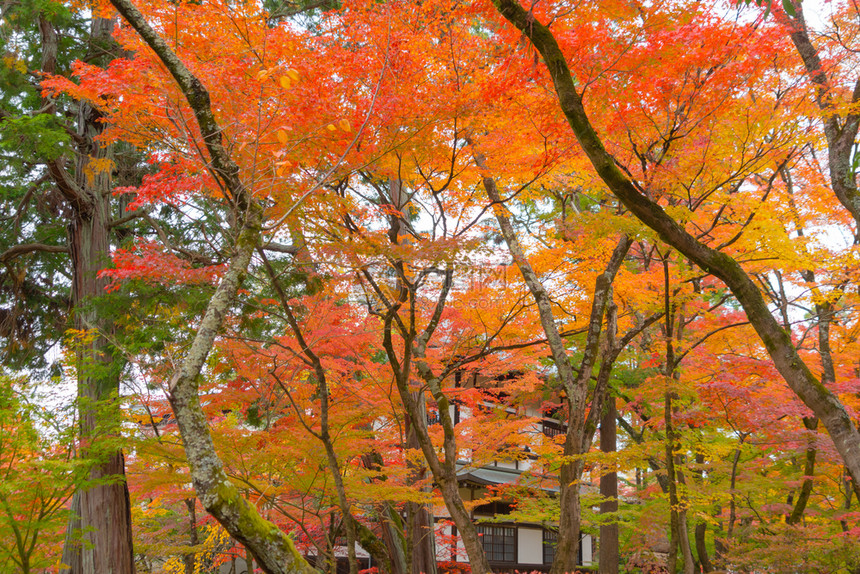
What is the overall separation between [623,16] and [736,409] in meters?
6.98

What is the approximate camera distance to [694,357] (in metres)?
11.6

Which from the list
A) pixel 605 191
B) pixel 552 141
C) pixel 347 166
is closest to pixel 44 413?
pixel 347 166

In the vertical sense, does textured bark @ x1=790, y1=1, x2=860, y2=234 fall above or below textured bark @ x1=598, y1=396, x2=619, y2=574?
above

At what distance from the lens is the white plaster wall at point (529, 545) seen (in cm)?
1733

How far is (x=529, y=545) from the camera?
1767 cm

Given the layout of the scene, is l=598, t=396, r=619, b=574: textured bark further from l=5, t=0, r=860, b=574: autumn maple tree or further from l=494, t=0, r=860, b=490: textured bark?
l=494, t=0, r=860, b=490: textured bark

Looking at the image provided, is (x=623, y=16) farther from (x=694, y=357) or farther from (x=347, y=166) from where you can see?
(x=694, y=357)

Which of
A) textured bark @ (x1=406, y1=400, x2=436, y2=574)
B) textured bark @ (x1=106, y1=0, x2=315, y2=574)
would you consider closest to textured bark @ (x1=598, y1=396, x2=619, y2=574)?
textured bark @ (x1=406, y1=400, x2=436, y2=574)

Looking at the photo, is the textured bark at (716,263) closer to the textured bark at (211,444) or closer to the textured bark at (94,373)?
the textured bark at (211,444)

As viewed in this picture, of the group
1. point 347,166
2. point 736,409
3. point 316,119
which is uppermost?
point 316,119

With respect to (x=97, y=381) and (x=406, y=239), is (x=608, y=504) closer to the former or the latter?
(x=406, y=239)

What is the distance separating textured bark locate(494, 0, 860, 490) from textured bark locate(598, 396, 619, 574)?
25.4 feet

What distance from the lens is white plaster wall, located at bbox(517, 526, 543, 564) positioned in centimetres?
1733

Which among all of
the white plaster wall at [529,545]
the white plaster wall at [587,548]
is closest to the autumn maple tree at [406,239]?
the white plaster wall at [529,545]
